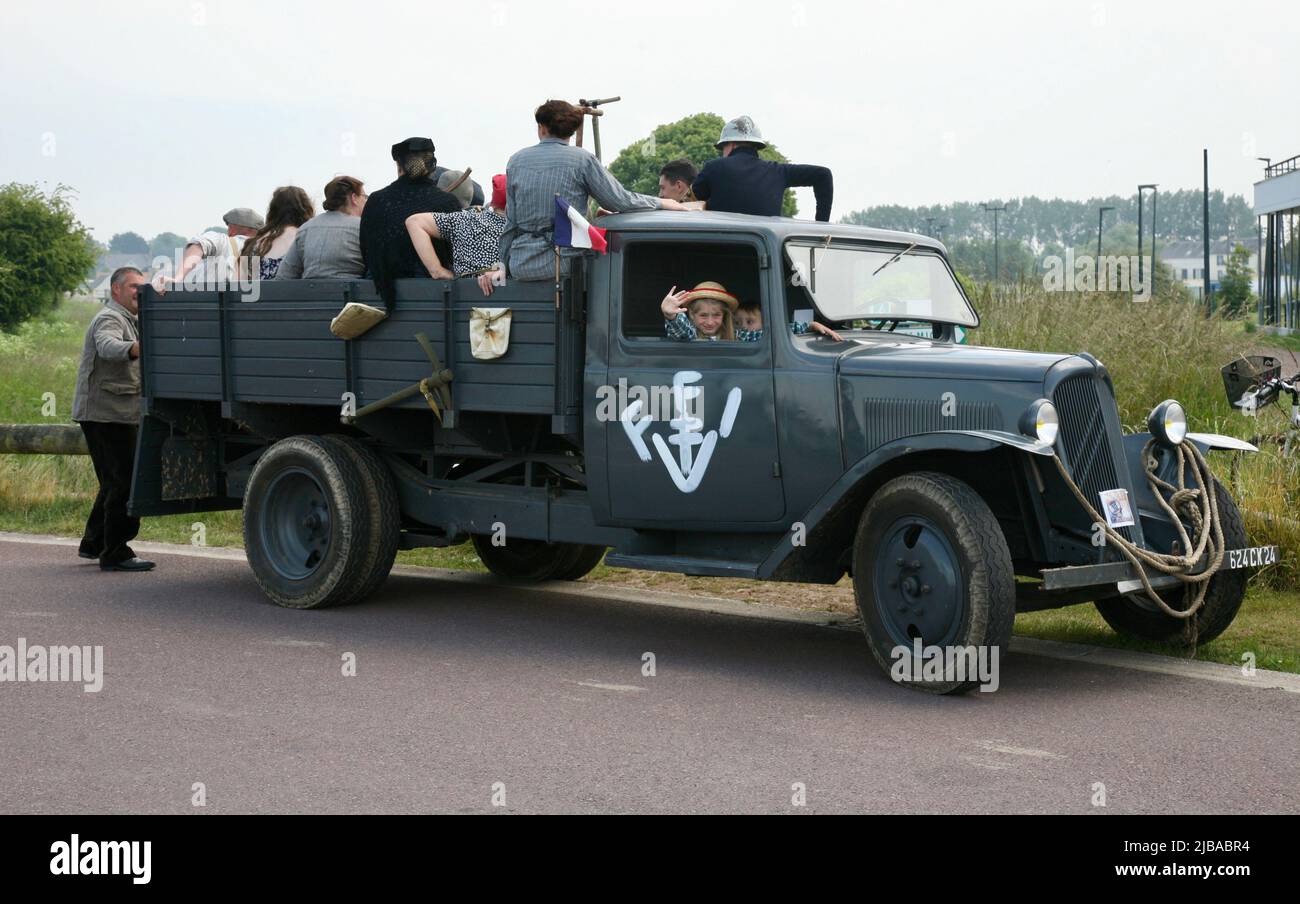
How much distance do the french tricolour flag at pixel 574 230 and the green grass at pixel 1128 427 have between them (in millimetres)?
2667

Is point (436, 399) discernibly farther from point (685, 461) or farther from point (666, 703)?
point (666, 703)

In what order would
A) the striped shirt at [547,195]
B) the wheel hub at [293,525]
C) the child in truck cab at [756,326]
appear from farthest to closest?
the wheel hub at [293,525] → the striped shirt at [547,195] → the child in truck cab at [756,326]

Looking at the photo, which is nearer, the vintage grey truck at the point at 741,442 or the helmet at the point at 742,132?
the vintage grey truck at the point at 741,442

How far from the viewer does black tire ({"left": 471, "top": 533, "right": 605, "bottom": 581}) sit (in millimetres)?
10305

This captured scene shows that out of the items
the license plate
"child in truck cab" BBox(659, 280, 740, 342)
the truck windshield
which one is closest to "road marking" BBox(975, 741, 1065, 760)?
the license plate

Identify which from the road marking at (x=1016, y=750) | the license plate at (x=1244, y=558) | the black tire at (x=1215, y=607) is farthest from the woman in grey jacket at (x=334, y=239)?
the license plate at (x=1244, y=558)

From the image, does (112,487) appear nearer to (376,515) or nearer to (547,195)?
(376,515)

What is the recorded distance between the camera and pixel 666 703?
22.4ft

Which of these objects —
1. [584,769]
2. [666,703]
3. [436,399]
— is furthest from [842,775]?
Answer: [436,399]

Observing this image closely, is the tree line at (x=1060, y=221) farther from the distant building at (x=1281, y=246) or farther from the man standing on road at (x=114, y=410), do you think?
the man standing on road at (x=114, y=410)

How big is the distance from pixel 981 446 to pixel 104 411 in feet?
21.5

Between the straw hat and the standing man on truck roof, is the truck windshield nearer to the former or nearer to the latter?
the straw hat

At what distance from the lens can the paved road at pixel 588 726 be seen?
5.39 m

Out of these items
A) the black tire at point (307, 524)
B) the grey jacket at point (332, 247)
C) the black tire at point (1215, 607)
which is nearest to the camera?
the black tire at point (1215, 607)
